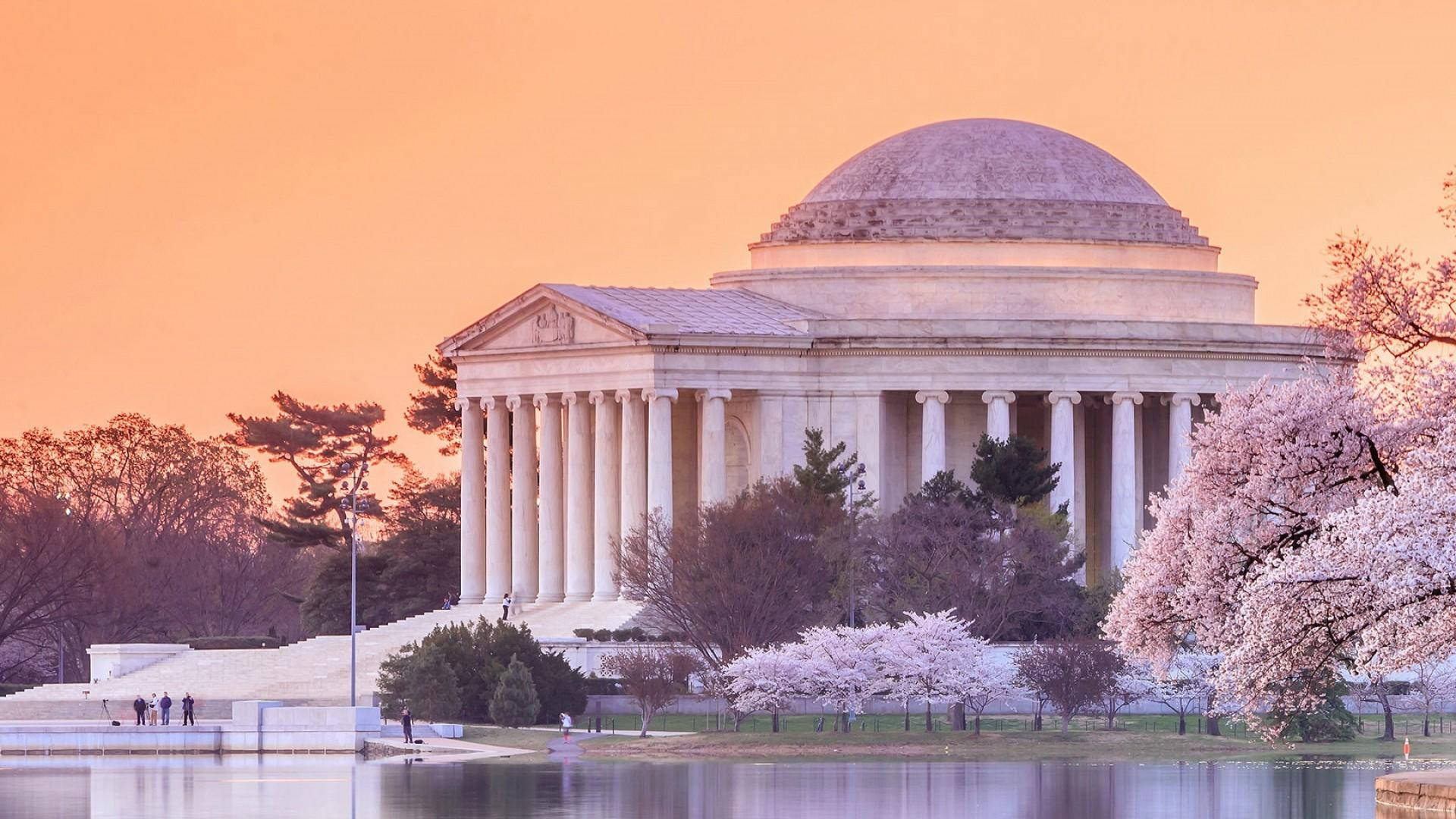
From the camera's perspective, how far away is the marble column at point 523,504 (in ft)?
471

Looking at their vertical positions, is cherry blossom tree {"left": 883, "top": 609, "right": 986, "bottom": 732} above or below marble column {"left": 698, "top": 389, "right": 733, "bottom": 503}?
below

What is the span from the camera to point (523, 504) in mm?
144875

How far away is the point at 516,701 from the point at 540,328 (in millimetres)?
32424

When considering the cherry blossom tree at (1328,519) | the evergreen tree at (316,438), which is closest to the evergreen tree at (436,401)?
the evergreen tree at (316,438)

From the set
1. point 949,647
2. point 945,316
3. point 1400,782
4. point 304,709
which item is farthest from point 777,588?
point 1400,782

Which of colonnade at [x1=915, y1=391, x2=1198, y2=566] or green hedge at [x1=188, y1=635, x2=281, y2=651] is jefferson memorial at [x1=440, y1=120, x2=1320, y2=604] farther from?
green hedge at [x1=188, y1=635, x2=281, y2=651]

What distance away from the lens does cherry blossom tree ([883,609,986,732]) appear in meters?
108

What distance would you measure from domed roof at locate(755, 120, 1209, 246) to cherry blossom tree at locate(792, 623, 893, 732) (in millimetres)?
37073

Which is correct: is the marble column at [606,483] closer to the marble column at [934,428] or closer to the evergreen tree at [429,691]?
the marble column at [934,428]

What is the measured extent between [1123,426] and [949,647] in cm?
3126

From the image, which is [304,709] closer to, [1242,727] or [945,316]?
[1242,727]

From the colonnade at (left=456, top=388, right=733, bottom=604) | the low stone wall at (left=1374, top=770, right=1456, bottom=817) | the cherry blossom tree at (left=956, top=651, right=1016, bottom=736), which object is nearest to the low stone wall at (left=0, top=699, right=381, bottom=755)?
the cherry blossom tree at (left=956, top=651, right=1016, bottom=736)

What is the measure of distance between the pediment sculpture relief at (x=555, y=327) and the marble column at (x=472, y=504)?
6.13m

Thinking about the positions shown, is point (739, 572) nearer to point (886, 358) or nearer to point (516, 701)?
point (516, 701)
